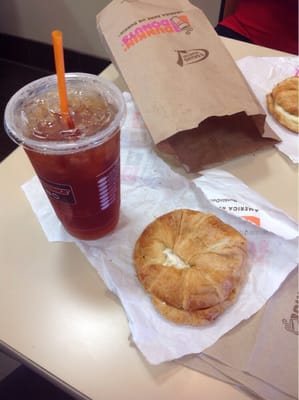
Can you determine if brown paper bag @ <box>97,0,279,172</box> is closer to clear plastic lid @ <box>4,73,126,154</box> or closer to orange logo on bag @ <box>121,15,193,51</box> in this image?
orange logo on bag @ <box>121,15,193,51</box>

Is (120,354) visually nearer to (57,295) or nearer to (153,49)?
(57,295)

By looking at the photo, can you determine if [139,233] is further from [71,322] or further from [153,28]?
[153,28]

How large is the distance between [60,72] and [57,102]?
0.09 metres

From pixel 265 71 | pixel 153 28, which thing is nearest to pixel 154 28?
Answer: pixel 153 28

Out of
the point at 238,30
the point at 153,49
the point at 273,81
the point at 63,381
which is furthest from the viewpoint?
the point at 238,30

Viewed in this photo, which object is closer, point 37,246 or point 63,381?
point 63,381

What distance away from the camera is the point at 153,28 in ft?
2.72

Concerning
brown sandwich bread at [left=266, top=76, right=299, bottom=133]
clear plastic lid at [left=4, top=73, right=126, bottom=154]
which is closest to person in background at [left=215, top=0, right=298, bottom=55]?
brown sandwich bread at [left=266, top=76, right=299, bottom=133]

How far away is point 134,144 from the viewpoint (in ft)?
2.66

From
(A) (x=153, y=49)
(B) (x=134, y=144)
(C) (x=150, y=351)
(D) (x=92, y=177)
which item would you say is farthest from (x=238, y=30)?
(C) (x=150, y=351)

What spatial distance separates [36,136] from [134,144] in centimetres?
31

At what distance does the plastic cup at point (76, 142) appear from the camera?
20.2 inches

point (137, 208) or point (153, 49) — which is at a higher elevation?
point (153, 49)

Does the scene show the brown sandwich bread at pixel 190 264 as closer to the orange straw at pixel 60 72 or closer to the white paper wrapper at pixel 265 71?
the orange straw at pixel 60 72
